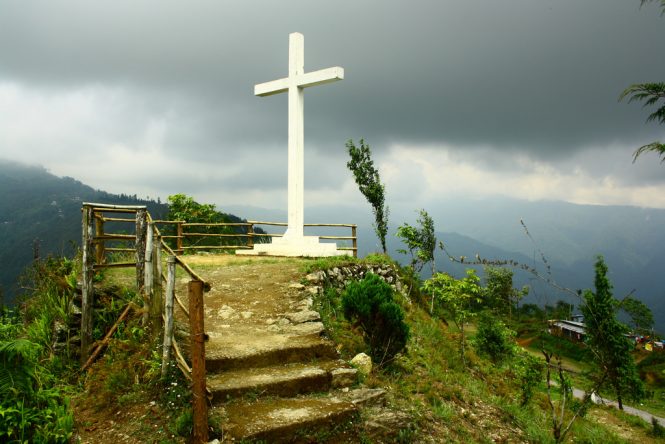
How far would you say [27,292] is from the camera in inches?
310

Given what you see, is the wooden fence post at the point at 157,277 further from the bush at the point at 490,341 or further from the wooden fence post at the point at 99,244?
the bush at the point at 490,341

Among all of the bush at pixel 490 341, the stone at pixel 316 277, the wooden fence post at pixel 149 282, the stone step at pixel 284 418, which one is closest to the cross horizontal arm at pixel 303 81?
the stone at pixel 316 277

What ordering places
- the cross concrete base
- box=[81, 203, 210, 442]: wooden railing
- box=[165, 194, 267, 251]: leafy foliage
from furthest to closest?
box=[165, 194, 267, 251]: leafy foliage → the cross concrete base → box=[81, 203, 210, 442]: wooden railing

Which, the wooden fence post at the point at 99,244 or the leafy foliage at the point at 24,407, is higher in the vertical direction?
the wooden fence post at the point at 99,244

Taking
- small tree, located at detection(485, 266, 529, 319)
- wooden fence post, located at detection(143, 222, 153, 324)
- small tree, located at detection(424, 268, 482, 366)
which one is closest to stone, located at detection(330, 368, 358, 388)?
small tree, located at detection(485, 266, 529, 319)

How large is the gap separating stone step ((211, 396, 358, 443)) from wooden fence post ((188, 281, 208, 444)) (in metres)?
0.26

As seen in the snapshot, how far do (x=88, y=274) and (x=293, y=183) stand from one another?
6994 millimetres

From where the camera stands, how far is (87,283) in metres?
6.34

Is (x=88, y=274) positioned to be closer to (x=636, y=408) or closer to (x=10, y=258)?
(x=636, y=408)

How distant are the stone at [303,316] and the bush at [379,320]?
81 cm

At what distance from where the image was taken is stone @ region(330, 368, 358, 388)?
19.4ft

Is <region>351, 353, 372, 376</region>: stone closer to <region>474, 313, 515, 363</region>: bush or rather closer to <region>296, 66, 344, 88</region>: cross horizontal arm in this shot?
<region>296, 66, 344, 88</region>: cross horizontal arm

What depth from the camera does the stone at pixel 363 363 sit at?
6449 mm

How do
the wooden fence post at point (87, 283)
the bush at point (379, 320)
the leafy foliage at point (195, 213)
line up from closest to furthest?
the wooden fence post at point (87, 283)
the bush at point (379, 320)
the leafy foliage at point (195, 213)
